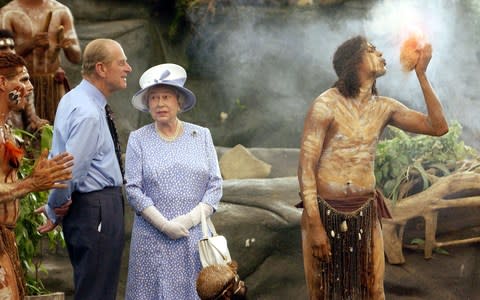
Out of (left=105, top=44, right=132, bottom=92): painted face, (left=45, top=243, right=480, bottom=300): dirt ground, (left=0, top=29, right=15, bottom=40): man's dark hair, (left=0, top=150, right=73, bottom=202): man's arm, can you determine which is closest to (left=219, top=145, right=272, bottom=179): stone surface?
(left=45, top=243, right=480, bottom=300): dirt ground

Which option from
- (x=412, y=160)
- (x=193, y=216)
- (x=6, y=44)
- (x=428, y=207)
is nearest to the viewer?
(x=193, y=216)

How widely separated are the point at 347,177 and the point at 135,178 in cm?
147

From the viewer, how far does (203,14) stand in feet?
41.6

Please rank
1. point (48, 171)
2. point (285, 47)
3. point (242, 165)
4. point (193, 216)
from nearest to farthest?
point (48, 171), point (193, 216), point (242, 165), point (285, 47)

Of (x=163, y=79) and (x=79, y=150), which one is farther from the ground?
(x=163, y=79)

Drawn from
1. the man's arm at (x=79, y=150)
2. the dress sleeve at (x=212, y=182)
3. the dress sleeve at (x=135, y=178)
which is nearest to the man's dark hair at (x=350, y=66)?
the dress sleeve at (x=212, y=182)

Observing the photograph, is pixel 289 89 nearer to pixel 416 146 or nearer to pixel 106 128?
pixel 416 146

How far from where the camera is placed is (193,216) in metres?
6.55

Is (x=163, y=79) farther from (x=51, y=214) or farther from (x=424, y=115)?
(x=424, y=115)

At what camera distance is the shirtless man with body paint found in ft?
23.0

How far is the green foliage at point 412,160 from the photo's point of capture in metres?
8.93

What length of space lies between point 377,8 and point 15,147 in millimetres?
7440

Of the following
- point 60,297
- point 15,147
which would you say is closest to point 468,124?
point 60,297

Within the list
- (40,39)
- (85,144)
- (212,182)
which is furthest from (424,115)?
(40,39)
